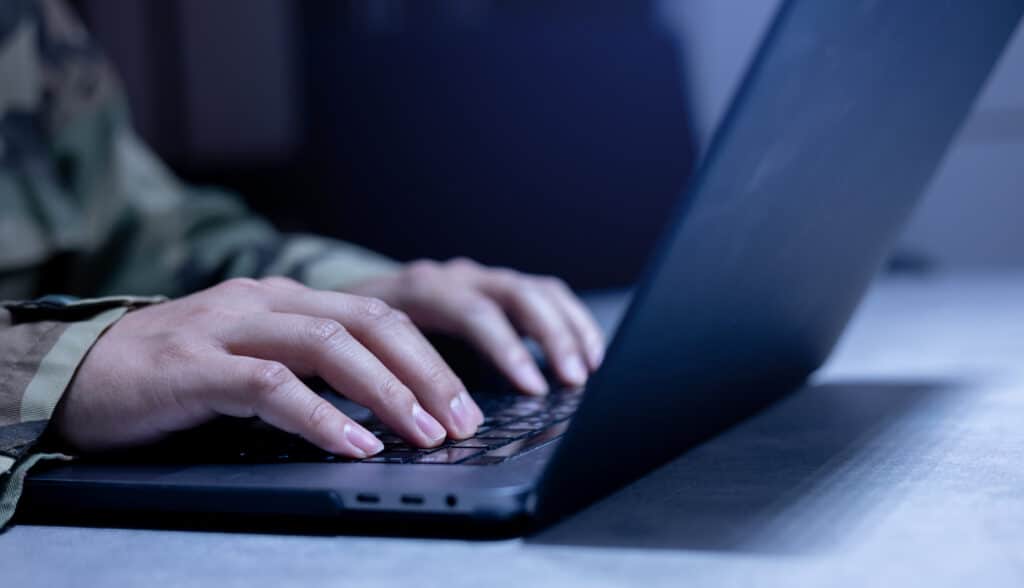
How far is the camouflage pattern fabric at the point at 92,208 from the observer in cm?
98

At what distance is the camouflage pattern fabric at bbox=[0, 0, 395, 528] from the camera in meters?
0.98

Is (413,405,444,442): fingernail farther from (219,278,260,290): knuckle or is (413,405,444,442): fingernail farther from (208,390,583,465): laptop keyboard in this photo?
(219,278,260,290): knuckle

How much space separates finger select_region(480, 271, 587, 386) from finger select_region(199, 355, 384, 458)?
271 millimetres

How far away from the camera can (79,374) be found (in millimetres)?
481

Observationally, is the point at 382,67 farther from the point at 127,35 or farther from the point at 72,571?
the point at 72,571

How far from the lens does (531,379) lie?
0.65 metres

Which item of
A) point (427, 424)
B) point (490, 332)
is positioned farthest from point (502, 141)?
point (427, 424)

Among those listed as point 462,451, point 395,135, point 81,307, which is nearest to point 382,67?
point 395,135

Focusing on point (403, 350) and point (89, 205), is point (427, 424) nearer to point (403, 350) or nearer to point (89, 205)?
point (403, 350)

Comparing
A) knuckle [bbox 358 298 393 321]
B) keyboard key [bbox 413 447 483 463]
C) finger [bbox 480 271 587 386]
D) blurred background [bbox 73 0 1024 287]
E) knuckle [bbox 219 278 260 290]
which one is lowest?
blurred background [bbox 73 0 1024 287]

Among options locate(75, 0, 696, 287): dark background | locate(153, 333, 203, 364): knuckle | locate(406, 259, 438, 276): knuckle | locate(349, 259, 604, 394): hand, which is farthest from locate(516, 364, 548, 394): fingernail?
locate(75, 0, 696, 287): dark background

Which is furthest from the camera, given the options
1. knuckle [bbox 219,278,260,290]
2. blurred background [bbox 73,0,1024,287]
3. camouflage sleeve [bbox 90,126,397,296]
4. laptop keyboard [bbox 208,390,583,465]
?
blurred background [bbox 73,0,1024,287]

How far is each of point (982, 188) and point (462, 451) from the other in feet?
4.81

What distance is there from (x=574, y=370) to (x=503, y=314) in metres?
0.07
